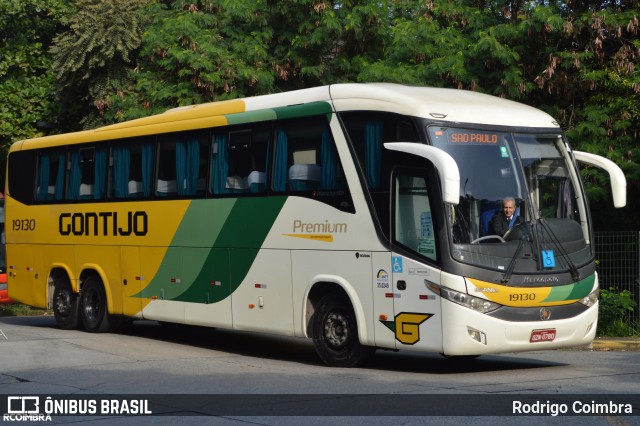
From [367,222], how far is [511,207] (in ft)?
5.84

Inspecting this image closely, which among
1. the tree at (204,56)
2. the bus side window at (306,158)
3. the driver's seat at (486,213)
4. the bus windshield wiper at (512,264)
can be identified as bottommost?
the bus windshield wiper at (512,264)

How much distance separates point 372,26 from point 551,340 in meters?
14.6

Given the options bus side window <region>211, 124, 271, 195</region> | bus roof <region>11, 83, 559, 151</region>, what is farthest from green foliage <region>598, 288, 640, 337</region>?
bus side window <region>211, 124, 271, 195</region>

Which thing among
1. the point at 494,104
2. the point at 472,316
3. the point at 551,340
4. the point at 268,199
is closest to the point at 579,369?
the point at 551,340

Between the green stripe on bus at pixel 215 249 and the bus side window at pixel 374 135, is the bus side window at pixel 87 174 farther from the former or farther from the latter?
the bus side window at pixel 374 135

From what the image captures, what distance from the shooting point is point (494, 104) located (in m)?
14.1

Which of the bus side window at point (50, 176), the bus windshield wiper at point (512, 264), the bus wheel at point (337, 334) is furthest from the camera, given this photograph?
the bus side window at point (50, 176)

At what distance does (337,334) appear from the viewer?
1445 centimetres

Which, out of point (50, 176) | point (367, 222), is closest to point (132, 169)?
point (50, 176)

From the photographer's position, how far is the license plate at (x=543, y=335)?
13.2 metres

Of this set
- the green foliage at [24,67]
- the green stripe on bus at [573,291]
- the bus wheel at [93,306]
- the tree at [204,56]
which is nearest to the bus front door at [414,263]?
the green stripe on bus at [573,291]

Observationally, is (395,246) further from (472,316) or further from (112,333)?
(112,333)

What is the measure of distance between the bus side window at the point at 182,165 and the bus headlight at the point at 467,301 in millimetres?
5290

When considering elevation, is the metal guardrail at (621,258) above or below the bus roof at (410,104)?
below
